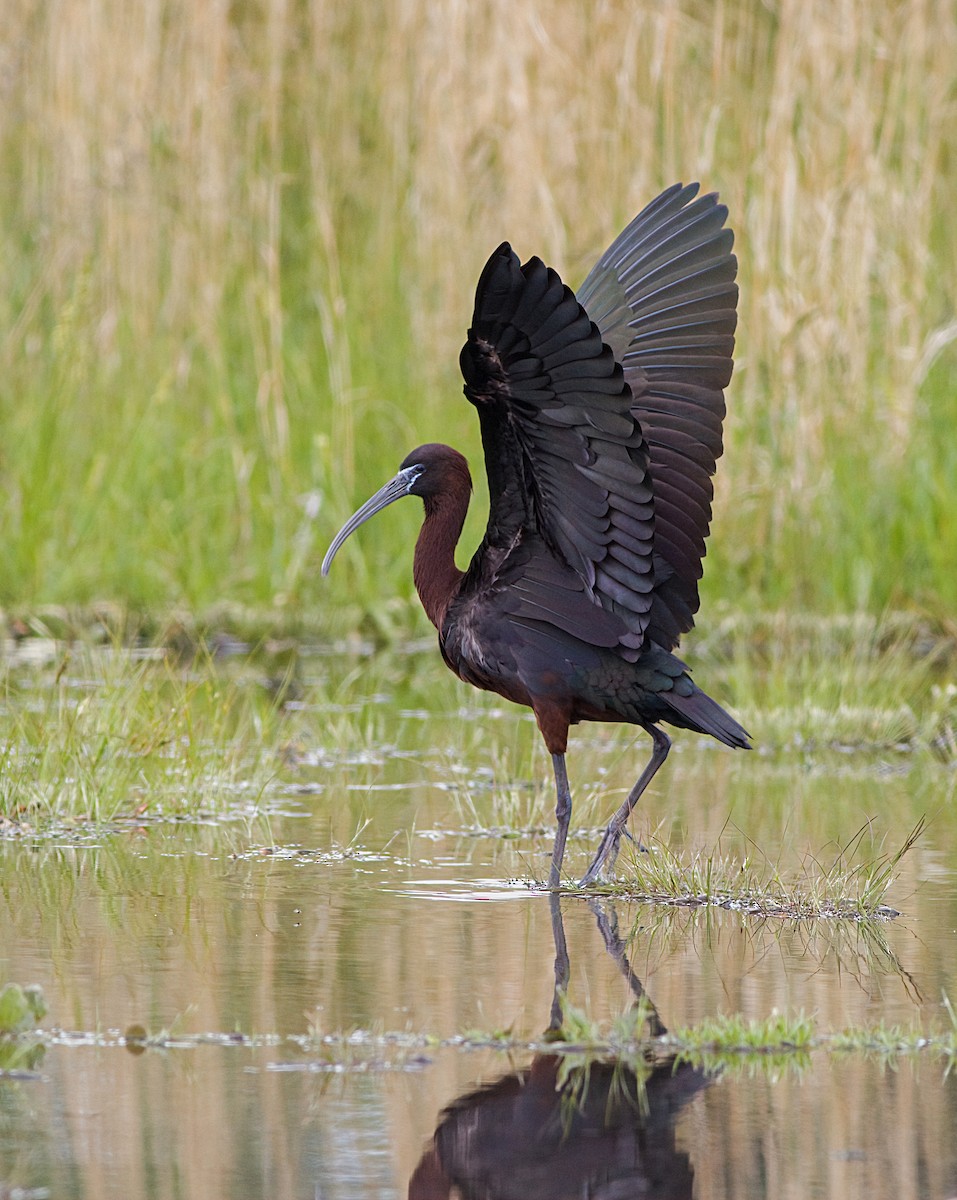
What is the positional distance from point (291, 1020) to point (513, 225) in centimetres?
621

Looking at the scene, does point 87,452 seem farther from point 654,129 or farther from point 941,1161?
point 941,1161

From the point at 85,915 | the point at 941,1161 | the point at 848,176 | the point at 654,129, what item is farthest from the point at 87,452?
the point at 941,1161

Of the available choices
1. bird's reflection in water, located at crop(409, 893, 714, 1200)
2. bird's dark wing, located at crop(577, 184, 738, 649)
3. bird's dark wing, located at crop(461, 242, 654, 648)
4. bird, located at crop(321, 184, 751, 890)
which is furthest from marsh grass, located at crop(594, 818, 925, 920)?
bird's reflection in water, located at crop(409, 893, 714, 1200)

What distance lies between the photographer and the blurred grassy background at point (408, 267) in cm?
883

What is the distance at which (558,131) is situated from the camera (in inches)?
369

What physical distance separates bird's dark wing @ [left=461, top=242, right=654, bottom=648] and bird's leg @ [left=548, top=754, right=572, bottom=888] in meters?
0.35

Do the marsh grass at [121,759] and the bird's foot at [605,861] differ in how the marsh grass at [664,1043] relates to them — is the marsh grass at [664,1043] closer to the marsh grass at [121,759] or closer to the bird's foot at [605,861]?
the bird's foot at [605,861]

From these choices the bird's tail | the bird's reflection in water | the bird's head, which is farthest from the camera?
the bird's head

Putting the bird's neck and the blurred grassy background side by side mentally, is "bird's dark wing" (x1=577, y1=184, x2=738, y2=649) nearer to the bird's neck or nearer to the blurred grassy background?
the bird's neck

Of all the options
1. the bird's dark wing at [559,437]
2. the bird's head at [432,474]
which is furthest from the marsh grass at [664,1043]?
the bird's head at [432,474]

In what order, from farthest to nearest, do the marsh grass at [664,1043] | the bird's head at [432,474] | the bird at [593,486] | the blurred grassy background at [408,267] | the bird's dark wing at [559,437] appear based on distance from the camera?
the blurred grassy background at [408,267] < the bird's head at [432,474] < the bird at [593,486] < the bird's dark wing at [559,437] < the marsh grass at [664,1043]

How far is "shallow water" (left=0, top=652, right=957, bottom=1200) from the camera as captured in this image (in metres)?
2.99

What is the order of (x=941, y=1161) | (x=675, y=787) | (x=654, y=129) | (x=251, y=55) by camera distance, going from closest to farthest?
(x=941, y=1161), (x=675, y=787), (x=654, y=129), (x=251, y=55)

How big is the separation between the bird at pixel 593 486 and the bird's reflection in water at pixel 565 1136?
1600 mm
